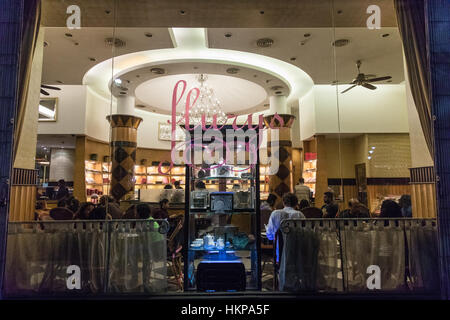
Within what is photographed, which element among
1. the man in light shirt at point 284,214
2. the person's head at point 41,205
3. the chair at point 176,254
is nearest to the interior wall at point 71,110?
the person's head at point 41,205

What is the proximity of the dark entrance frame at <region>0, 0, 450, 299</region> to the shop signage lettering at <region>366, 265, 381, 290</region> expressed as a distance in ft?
1.87

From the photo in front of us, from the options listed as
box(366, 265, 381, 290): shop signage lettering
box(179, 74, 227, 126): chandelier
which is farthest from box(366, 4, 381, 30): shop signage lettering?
box(179, 74, 227, 126): chandelier

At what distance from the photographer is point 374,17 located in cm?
379

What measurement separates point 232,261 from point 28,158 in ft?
9.32

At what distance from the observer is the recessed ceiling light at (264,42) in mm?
5613

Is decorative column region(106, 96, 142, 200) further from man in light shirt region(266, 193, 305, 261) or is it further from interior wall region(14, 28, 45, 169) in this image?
man in light shirt region(266, 193, 305, 261)

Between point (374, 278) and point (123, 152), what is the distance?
774 cm

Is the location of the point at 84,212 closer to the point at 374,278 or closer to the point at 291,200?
the point at 291,200

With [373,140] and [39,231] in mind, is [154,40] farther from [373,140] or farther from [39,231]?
[373,140]

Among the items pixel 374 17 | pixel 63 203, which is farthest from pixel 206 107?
pixel 374 17

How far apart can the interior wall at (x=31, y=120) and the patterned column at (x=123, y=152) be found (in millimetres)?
4928

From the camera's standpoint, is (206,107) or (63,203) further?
(206,107)

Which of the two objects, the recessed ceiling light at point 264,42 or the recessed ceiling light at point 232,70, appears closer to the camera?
the recessed ceiling light at point 264,42

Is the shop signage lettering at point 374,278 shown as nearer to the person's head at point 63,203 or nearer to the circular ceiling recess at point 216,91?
the person's head at point 63,203
